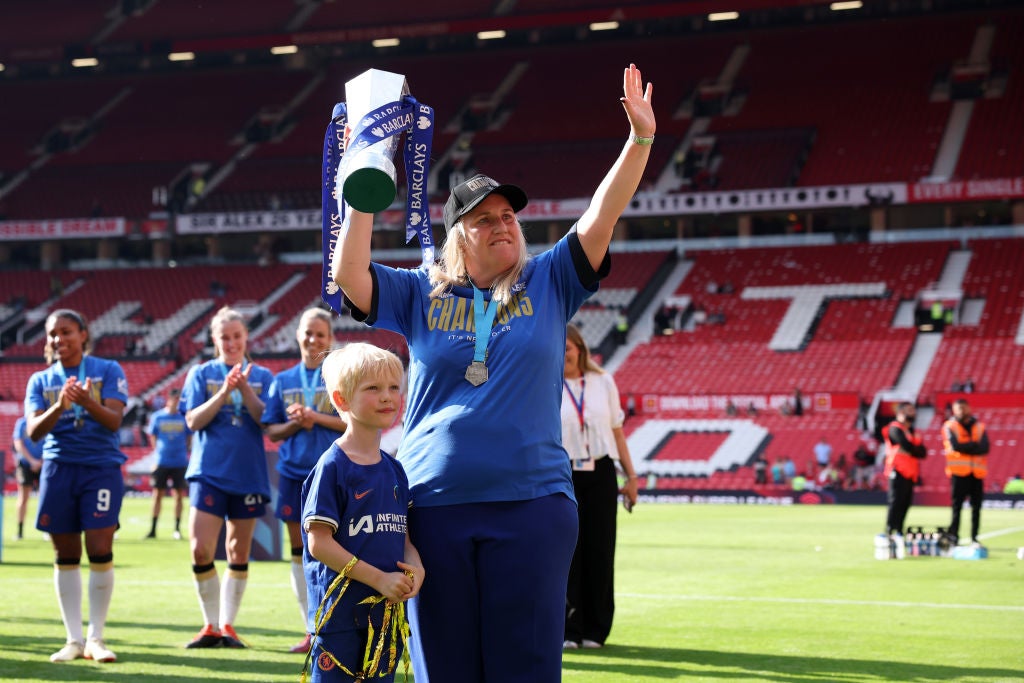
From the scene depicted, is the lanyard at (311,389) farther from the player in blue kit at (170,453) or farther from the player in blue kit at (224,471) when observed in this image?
the player in blue kit at (170,453)

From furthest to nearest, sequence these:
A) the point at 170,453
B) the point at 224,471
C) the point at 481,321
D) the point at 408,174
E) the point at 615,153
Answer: the point at 615,153 → the point at 170,453 → the point at 224,471 → the point at 408,174 → the point at 481,321

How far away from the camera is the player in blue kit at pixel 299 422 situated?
28.2ft

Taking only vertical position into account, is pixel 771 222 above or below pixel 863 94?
below

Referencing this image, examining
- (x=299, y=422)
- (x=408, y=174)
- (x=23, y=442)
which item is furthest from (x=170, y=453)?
(x=408, y=174)

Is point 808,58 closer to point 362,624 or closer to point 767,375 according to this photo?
point 767,375

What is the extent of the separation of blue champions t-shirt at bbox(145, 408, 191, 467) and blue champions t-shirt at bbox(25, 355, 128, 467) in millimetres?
11330

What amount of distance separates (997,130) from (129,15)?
31437 mm

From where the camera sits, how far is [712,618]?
10.5 metres

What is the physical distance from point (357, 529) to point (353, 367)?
0.54 meters

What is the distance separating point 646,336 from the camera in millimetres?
40281

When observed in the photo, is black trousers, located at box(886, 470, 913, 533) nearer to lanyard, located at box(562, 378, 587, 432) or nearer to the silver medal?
lanyard, located at box(562, 378, 587, 432)

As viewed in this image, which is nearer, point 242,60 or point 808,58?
point 808,58

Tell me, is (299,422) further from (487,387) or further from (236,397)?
(487,387)

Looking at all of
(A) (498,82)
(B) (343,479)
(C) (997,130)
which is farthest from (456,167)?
(B) (343,479)
